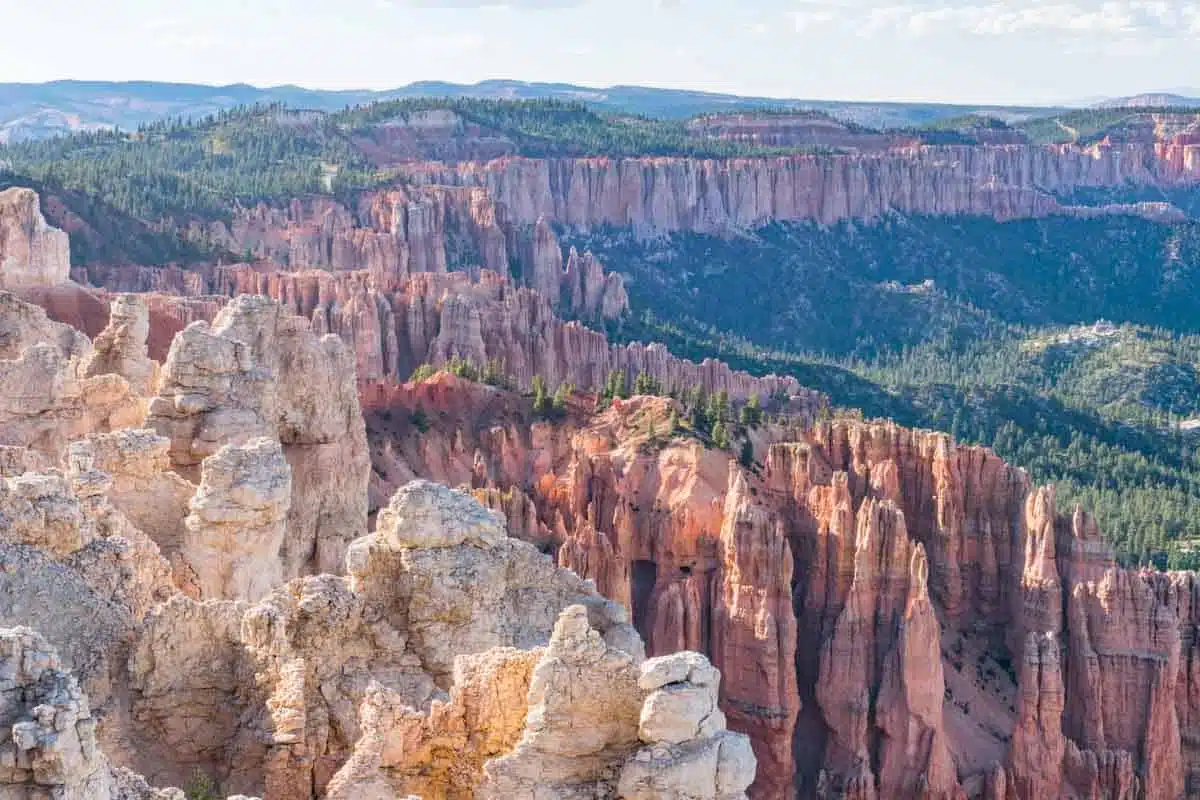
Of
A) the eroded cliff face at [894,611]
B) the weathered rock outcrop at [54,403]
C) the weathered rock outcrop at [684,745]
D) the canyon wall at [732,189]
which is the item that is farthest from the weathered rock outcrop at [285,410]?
the canyon wall at [732,189]

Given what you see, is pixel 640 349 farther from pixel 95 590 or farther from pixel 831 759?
pixel 95 590

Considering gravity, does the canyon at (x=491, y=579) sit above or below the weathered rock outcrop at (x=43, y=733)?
below

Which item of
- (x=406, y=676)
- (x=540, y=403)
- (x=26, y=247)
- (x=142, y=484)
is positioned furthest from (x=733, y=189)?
(x=406, y=676)

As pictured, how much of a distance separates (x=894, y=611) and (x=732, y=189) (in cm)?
12361

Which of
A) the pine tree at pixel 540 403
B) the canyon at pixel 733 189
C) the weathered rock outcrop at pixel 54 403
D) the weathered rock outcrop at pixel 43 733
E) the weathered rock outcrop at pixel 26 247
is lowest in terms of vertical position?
the canyon at pixel 733 189

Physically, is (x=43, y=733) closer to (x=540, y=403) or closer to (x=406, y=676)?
(x=406, y=676)

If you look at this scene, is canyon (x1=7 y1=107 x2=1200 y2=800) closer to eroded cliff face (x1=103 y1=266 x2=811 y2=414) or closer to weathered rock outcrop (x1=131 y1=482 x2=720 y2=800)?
weathered rock outcrop (x1=131 y1=482 x2=720 y2=800)

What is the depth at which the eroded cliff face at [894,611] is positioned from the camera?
3822cm

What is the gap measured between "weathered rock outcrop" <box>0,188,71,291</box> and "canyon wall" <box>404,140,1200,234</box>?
75.0 metres

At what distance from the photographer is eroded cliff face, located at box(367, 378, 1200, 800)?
3822 cm

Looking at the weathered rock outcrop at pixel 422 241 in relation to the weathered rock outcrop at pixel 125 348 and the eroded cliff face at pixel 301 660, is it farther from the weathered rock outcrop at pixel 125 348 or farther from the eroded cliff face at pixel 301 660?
the eroded cliff face at pixel 301 660

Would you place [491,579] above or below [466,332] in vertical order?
above

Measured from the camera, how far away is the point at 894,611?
39.4 metres

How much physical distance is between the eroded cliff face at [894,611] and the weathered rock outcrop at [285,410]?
9.74m
